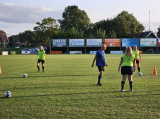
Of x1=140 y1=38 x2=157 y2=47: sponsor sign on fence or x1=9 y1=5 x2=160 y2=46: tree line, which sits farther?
x1=9 y1=5 x2=160 y2=46: tree line

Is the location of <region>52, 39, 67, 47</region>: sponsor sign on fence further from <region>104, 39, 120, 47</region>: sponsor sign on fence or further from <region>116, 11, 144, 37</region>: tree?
<region>116, 11, 144, 37</region>: tree

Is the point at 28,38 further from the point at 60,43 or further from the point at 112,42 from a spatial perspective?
the point at 112,42

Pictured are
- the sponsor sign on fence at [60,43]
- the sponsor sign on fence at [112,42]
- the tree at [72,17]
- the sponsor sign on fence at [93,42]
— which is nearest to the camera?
the sponsor sign on fence at [112,42]

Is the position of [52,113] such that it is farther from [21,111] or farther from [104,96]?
[104,96]

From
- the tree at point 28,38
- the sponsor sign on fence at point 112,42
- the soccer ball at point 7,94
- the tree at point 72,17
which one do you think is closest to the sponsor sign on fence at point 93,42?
the sponsor sign on fence at point 112,42

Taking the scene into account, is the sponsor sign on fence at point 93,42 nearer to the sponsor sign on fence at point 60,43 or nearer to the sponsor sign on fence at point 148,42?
the sponsor sign on fence at point 60,43

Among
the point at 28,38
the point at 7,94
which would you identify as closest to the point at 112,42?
the point at 7,94

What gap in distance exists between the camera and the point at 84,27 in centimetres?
8281

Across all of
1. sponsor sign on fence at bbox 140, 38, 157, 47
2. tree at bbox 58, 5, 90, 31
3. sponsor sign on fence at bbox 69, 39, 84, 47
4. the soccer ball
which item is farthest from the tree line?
the soccer ball

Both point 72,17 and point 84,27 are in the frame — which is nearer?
point 84,27

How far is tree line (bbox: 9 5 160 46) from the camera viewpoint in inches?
2959

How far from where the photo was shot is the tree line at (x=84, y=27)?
7517 centimetres

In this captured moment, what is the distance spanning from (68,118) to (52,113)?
58 cm

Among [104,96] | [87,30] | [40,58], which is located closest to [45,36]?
[87,30]
